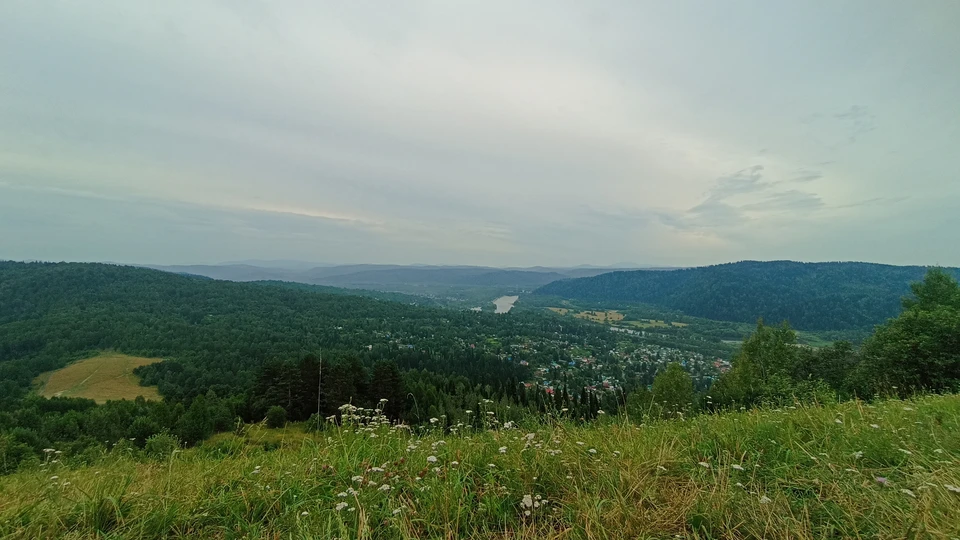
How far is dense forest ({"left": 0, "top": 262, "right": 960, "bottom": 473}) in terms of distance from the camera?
1769 centimetres

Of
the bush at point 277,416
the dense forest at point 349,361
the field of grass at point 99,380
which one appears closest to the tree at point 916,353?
the dense forest at point 349,361

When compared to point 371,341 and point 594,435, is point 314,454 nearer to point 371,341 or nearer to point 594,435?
point 594,435

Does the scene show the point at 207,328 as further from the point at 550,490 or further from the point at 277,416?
the point at 550,490

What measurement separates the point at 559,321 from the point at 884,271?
163m

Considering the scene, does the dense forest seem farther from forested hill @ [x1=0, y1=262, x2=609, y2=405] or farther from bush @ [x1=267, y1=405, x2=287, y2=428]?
forested hill @ [x1=0, y1=262, x2=609, y2=405]

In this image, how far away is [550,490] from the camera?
9.98 ft

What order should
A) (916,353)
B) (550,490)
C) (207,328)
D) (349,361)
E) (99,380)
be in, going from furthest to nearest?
(207,328), (99,380), (349,361), (916,353), (550,490)

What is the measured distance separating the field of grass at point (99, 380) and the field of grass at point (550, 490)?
69421 millimetres

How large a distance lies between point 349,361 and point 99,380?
193 feet

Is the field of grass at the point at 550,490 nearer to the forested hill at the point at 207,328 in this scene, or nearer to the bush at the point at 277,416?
the bush at the point at 277,416

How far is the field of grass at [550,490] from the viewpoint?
7.80 ft

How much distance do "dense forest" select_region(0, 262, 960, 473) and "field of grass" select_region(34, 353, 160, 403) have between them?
7.48 feet

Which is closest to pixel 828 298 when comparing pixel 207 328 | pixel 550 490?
pixel 550 490

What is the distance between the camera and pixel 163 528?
8.48ft
